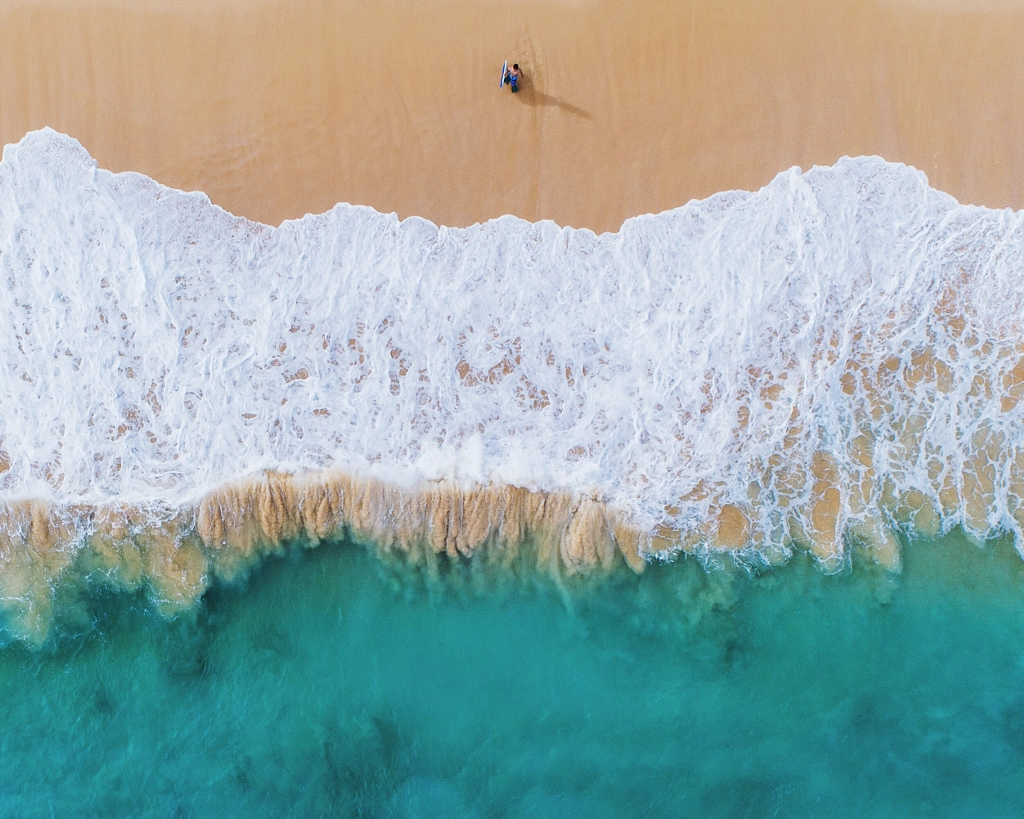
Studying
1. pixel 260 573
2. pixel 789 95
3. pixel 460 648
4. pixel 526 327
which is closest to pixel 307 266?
pixel 526 327

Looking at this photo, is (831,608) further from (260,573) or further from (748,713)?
(260,573)

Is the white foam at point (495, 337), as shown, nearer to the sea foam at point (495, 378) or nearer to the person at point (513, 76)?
the sea foam at point (495, 378)

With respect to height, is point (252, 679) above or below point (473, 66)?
below

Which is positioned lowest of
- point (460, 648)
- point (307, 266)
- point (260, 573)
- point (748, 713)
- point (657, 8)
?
point (748, 713)

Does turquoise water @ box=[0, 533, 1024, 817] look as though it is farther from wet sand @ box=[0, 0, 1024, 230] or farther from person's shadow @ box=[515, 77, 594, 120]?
person's shadow @ box=[515, 77, 594, 120]

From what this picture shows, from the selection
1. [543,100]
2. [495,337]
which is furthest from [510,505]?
[543,100]

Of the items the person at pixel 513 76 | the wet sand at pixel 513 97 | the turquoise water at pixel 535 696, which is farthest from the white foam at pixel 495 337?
the person at pixel 513 76
